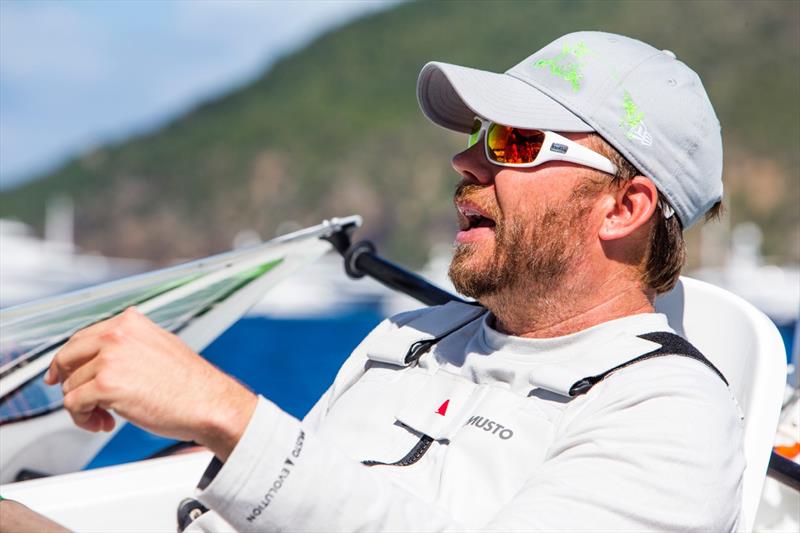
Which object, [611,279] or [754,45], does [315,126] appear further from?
[611,279]

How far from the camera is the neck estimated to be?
160cm

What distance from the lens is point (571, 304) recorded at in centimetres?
161

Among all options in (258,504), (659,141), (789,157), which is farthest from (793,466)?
(789,157)

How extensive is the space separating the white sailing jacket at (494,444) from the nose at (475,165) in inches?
9.8

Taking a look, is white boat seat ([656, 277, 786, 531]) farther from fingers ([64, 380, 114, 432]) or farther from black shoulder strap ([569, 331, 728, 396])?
fingers ([64, 380, 114, 432])

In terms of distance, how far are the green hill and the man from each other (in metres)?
49.2

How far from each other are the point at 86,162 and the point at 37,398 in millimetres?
67160

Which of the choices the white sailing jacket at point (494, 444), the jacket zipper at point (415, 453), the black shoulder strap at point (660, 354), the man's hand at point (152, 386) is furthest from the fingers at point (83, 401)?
the black shoulder strap at point (660, 354)

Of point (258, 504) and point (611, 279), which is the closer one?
point (258, 504)

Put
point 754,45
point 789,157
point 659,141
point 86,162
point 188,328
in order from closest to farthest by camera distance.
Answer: point 659,141 → point 188,328 → point 789,157 → point 754,45 → point 86,162

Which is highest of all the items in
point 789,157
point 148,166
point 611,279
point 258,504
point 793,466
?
point 258,504

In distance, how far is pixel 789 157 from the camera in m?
55.2

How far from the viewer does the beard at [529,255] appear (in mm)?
1573

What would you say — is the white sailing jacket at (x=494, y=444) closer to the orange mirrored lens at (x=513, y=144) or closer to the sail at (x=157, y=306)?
the orange mirrored lens at (x=513, y=144)
